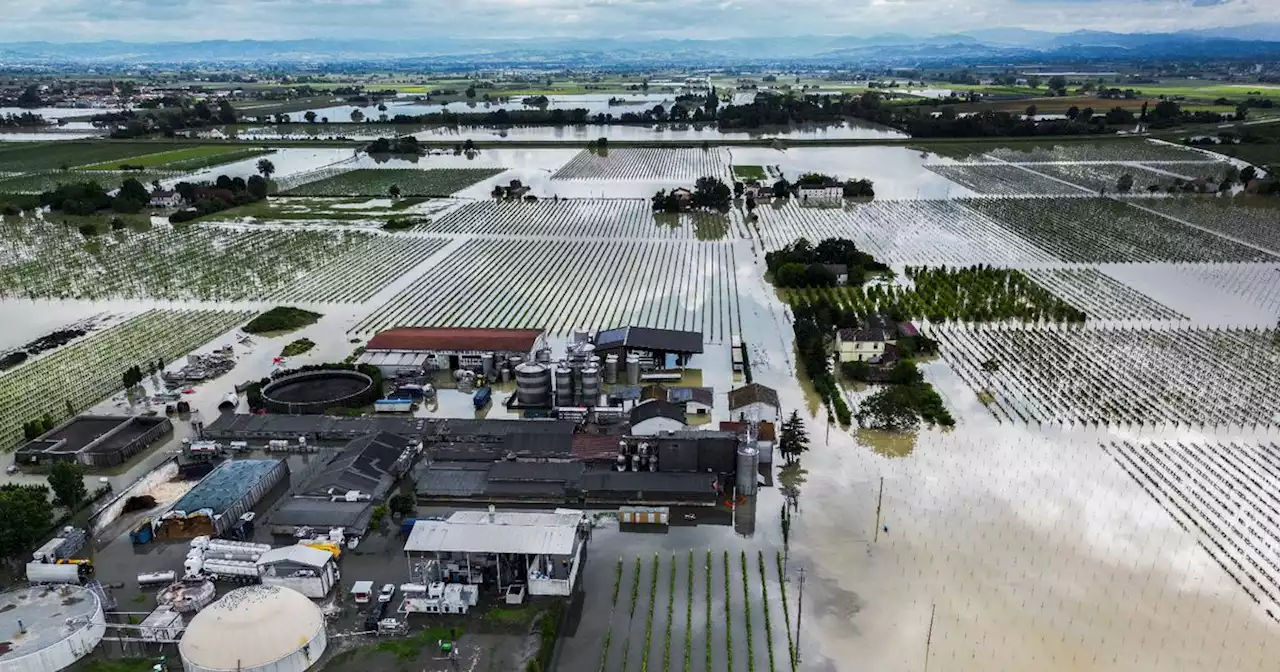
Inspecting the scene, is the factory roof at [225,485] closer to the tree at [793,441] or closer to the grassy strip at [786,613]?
the grassy strip at [786,613]

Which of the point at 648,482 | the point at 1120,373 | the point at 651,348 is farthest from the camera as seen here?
the point at 651,348

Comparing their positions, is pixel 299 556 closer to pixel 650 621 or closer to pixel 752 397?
pixel 650 621

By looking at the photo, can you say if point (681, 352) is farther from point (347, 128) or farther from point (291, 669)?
point (347, 128)

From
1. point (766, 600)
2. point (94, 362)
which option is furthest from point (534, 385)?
point (94, 362)

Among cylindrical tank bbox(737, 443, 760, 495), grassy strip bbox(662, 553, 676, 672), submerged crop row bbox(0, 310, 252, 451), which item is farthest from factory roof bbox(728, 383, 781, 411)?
submerged crop row bbox(0, 310, 252, 451)

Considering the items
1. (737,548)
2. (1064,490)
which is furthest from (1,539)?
(1064,490)

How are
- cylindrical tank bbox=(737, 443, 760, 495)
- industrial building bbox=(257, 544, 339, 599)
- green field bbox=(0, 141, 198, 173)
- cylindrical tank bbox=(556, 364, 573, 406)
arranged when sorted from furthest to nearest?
1. green field bbox=(0, 141, 198, 173)
2. cylindrical tank bbox=(556, 364, 573, 406)
3. cylindrical tank bbox=(737, 443, 760, 495)
4. industrial building bbox=(257, 544, 339, 599)

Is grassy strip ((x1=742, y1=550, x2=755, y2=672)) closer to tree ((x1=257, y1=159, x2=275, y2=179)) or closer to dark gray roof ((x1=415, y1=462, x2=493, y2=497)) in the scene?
dark gray roof ((x1=415, y1=462, x2=493, y2=497))
